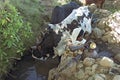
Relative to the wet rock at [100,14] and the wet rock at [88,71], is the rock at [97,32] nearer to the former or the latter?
the wet rock at [100,14]

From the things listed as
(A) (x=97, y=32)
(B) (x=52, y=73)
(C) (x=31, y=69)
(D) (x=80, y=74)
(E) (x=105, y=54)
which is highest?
(A) (x=97, y=32)

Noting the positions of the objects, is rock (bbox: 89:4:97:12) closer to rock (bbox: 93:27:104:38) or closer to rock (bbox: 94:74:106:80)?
rock (bbox: 93:27:104:38)

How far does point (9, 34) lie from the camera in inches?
200

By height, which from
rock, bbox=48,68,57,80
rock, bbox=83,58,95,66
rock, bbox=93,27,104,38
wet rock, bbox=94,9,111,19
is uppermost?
wet rock, bbox=94,9,111,19

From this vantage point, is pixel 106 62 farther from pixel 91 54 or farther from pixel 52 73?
pixel 52 73

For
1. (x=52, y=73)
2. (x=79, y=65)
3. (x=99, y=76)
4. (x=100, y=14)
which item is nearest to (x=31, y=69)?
(x=52, y=73)

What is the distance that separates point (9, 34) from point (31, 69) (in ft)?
3.23

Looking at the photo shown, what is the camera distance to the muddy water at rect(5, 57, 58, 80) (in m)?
5.54

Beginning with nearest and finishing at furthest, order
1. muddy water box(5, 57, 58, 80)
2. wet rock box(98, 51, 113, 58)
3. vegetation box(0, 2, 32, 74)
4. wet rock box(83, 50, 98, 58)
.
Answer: vegetation box(0, 2, 32, 74) < wet rock box(83, 50, 98, 58) < wet rock box(98, 51, 113, 58) < muddy water box(5, 57, 58, 80)

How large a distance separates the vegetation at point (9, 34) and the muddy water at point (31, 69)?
0.23 meters

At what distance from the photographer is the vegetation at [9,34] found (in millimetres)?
5098

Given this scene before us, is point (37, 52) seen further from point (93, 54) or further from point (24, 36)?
point (93, 54)

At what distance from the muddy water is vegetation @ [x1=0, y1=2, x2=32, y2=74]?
232 mm

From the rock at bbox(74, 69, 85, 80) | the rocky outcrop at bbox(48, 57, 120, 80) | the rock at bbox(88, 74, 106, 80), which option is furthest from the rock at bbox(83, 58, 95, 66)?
the rock at bbox(88, 74, 106, 80)
